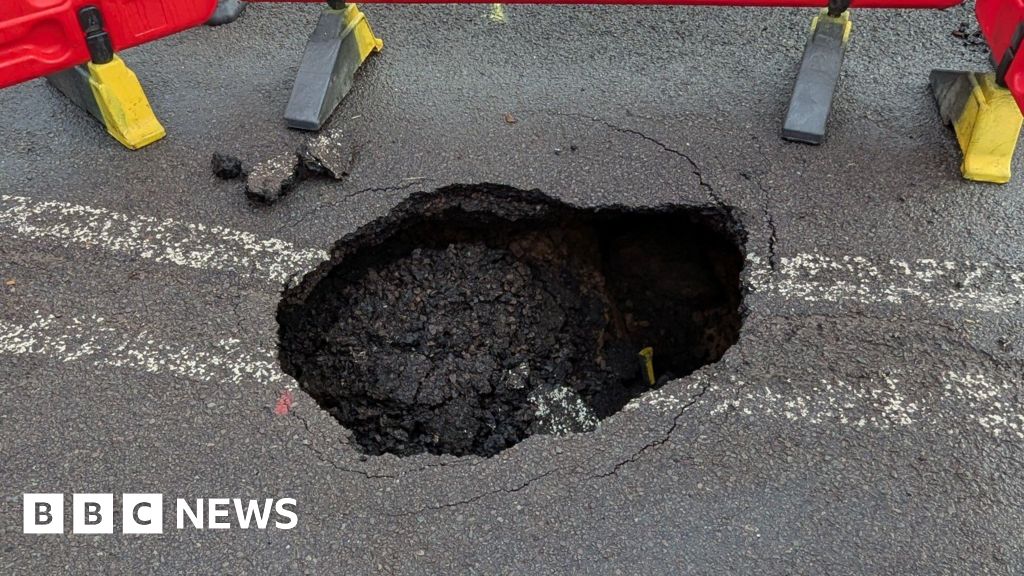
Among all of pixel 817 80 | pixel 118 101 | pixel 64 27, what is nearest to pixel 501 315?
pixel 817 80

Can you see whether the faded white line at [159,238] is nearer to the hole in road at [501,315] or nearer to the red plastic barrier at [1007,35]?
the hole in road at [501,315]

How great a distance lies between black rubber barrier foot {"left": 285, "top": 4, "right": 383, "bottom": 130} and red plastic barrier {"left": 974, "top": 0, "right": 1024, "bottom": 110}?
2.98m

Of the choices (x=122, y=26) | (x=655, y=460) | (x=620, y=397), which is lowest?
(x=620, y=397)

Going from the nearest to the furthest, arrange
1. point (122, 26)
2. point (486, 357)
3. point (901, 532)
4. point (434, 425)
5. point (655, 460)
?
1. point (901, 532)
2. point (655, 460)
3. point (434, 425)
4. point (486, 357)
5. point (122, 26)

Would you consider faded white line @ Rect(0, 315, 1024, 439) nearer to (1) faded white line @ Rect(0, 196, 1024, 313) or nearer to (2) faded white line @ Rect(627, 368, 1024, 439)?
(2) faded white line @ Rect(627, 368, 1024, 439)

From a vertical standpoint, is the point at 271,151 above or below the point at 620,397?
above

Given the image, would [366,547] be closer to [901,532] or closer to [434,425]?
[434,425]

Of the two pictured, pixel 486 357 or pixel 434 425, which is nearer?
pixel 434 425

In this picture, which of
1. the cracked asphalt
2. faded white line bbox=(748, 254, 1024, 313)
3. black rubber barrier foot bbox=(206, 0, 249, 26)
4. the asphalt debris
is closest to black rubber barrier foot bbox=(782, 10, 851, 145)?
the cracked asphalt

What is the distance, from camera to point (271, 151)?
3.61 meters

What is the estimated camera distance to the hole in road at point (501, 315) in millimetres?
2986

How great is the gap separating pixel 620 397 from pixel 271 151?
202cm

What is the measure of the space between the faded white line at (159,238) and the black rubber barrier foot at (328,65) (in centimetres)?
79

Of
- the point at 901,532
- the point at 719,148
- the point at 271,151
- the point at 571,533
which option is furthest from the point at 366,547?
the point at 719,148
